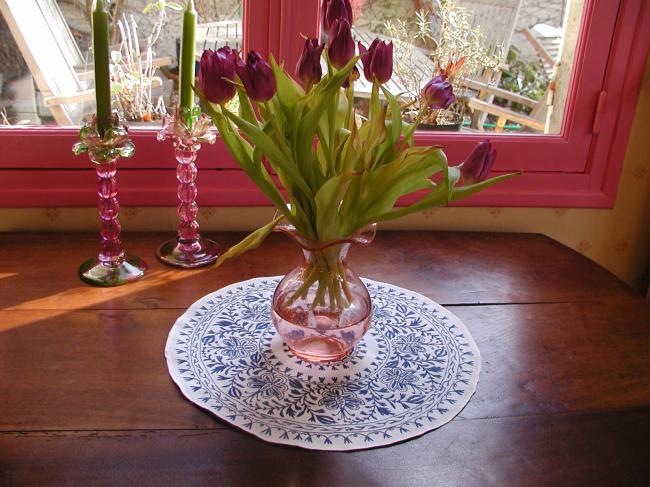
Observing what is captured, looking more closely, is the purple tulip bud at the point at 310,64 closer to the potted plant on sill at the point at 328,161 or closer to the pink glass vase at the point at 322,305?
the potted plant on sill at the point at 328,161

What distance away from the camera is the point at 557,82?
1.38m

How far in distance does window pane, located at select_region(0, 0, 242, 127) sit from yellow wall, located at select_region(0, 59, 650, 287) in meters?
0.20

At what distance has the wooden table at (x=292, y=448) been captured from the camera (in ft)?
2.12

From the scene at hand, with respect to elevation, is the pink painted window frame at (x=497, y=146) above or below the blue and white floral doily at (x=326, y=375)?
above

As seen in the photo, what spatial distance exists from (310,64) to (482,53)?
770 millimetres

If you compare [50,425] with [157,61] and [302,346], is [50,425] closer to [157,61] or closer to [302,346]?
[302,346]

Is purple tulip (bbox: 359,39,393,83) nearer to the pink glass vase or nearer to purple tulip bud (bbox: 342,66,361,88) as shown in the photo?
purple tulip bud (bbox: 342,66,361,88)

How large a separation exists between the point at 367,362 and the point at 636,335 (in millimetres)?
430

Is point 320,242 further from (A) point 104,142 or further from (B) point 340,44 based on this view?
(A) point 104,142

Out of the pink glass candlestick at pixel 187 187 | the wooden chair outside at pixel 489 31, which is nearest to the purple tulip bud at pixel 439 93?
the pink glass candlestick at pixel 187 187

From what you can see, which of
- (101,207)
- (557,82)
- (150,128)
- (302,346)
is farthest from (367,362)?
(557,82)

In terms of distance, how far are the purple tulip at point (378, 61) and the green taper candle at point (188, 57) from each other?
36cm

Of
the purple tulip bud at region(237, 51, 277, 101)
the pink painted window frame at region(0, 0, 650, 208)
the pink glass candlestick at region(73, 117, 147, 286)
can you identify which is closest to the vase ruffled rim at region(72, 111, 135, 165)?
the pink glass candlestick at region(73, 117, 147, 286)

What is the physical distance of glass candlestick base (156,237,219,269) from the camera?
43.3 inches
